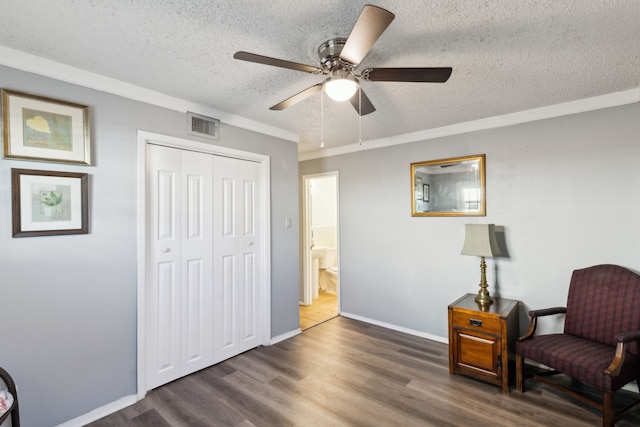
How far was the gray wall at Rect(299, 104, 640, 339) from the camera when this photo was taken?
96.0 inches

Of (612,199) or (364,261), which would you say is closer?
(612,199)

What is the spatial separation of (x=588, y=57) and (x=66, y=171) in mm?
3334

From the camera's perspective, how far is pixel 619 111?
A: 241 cm

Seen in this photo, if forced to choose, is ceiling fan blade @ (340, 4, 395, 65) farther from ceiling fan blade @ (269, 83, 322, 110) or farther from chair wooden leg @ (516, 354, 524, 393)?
chair wooden leg @ (516, 354, 524, 393)

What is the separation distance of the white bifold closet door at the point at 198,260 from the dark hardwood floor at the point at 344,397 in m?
0.22

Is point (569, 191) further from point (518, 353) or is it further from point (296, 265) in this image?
point (296, 265)

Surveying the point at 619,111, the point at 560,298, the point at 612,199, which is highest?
the point at 619,111

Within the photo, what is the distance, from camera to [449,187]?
10.6ft

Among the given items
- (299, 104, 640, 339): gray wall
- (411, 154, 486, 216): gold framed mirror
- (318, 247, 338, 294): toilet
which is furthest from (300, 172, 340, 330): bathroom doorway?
(411, 154, 486, 216): gold framed mirror

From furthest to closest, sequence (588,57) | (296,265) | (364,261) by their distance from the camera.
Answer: (364,261) < (296,265) < (588,57)

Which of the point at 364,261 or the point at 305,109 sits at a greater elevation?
the point at 305,109

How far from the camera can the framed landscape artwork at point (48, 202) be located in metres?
1.78

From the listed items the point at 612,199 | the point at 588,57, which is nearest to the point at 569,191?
the point at 612,199

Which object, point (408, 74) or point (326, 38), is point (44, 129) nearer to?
point (326, 38)
